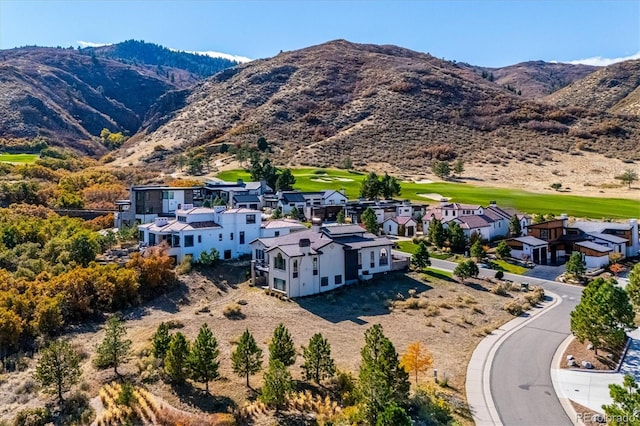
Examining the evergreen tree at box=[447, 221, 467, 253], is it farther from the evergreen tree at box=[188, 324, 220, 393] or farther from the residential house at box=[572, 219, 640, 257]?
the evergreen tree at box=[188, 324, 220, 393]

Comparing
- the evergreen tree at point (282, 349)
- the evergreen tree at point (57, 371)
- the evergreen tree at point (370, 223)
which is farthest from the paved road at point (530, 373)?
the evergreen tree at point (370, 223)

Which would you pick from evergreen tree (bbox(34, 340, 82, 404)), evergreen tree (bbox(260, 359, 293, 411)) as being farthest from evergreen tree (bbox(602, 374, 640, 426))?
evergreen tree (bbox(34, 340, 82, 404))

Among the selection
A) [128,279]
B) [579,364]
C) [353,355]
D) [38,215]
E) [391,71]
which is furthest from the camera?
[391,71]

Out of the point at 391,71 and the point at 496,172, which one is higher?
the point at 391,71

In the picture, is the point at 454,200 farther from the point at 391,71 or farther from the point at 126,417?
the point at 391,71

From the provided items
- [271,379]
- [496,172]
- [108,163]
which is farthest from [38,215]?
[496,172]

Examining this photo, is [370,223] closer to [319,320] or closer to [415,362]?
[319,320]
